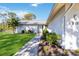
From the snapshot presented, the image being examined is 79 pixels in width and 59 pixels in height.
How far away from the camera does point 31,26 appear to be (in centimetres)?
234

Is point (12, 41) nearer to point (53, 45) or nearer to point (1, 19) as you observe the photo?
point (1, 19)

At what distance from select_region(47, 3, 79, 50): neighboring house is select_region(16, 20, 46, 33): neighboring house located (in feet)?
0.30

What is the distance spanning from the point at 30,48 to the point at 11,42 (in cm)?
20

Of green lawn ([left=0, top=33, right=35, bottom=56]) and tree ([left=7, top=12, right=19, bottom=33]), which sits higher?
tree ([left=7, top=12, right=19, bottom=33])

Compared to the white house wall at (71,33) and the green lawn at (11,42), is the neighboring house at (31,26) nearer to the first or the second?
the green lawn at (11,42)

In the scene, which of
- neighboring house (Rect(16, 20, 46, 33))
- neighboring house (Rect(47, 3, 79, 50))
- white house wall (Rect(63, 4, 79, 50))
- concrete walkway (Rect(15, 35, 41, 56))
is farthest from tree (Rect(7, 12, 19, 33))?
white house wall (Rect(63, 4, 79, 50))

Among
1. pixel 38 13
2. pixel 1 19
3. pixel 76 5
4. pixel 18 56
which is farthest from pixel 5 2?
pixel 76 5

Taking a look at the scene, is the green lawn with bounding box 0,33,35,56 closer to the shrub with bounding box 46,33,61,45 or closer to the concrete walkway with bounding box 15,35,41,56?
the concrete walkway with bounding box 15,35,41,56

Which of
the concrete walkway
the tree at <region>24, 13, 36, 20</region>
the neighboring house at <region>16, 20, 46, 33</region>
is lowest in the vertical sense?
the concrete walkway

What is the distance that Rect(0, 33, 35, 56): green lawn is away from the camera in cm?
230

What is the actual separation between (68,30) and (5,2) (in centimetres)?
68

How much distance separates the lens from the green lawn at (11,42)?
2297 millimetres

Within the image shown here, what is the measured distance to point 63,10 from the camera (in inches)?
90.0

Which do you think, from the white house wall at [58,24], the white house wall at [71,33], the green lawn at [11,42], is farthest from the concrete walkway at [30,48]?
the white house wall at [71,33]
